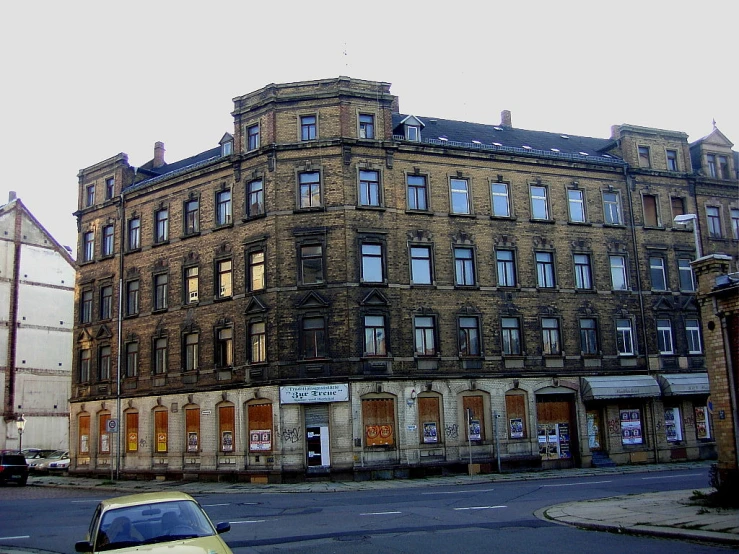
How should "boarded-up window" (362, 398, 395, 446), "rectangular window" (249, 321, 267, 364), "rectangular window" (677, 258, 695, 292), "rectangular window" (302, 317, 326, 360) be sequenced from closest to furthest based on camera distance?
"boarded-up window" (362, 398, 395, 446)
"rectangular window" (302, 317, 326, 360)
"rectangular window" (249, 321, 267, 364)
"rectangular window" (677, 258, 695, 292)

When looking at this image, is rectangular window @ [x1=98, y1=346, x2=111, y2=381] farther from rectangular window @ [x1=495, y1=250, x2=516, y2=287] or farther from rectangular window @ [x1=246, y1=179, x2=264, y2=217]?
rectangular window @ [x1=495, y1=250, x2=516, y2=287]

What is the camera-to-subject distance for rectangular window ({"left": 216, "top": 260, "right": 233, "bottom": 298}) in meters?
36.3

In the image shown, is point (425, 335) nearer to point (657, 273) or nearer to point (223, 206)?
point (223, 206)

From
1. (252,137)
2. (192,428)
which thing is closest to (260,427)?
(192,428)

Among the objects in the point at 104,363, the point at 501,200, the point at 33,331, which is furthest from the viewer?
the point at 33,331

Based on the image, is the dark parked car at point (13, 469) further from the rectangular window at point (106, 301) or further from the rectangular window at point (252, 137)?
the rectangular window at point (252, 137)

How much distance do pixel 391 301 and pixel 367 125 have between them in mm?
8362

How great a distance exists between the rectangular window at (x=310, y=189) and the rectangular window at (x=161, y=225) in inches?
370

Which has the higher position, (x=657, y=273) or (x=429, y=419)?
(x=657, y=273)

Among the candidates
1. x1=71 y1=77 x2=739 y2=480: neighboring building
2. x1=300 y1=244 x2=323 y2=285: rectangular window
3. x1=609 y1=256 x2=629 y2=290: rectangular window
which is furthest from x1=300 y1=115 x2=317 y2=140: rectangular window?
x1=609 y1=256 x2=629 y2=290: rectangular window

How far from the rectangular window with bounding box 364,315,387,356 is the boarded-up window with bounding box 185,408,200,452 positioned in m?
9.41

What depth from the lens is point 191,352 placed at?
→ 37844mm

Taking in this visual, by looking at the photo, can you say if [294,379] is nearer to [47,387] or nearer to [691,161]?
[691,161]

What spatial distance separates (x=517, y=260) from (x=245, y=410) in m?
14.9
